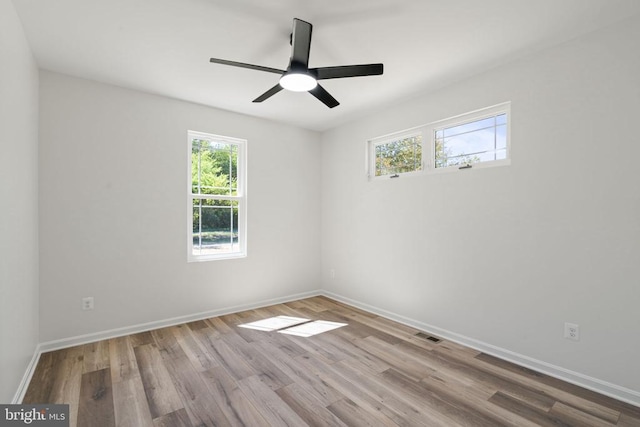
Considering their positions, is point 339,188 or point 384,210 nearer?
point 384,210

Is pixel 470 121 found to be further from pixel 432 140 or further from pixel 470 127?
pixel 432 140

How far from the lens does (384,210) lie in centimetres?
391

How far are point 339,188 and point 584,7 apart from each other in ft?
10.3

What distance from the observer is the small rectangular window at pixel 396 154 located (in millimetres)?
3602

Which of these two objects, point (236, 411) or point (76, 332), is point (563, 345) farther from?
point (76, 332)

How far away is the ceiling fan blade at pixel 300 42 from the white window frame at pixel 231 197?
2.13m

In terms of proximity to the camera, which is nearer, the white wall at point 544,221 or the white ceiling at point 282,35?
the white ceiling at point 282,35

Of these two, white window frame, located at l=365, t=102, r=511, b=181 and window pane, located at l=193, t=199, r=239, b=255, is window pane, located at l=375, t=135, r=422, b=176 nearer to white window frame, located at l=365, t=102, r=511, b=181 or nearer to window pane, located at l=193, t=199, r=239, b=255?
white window frame, located at l=365, t=102, r=511, b=181

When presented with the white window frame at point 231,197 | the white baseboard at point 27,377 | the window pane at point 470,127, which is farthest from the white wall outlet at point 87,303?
the window pane at point 470,127

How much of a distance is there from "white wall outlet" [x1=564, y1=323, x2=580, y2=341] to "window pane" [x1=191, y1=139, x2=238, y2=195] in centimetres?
378

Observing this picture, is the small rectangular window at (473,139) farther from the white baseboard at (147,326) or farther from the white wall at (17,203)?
the white wall at (17,203)

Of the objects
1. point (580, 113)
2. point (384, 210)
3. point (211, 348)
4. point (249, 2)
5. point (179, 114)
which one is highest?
point (249, 2)

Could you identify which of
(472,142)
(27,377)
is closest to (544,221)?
(472,142)

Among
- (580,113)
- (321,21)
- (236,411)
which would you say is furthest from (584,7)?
(236,411)
